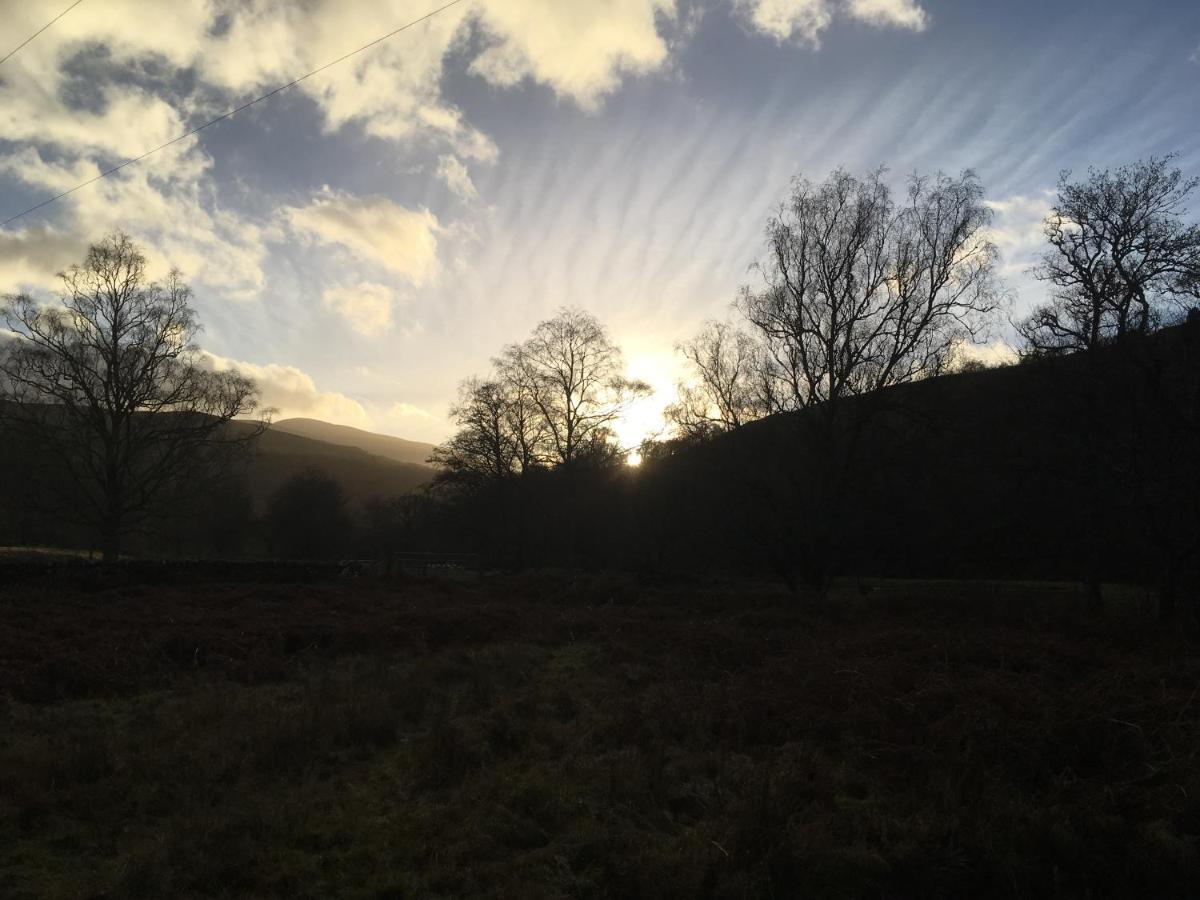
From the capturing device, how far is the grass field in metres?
4.70

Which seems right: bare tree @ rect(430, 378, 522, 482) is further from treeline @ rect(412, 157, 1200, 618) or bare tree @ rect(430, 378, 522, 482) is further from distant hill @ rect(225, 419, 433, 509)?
distant hill @ rect(225, 419, 433, 509)

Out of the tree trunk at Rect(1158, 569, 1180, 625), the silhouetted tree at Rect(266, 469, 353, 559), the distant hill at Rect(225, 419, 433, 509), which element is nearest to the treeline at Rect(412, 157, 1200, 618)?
the tree trunk at Rect(1158, 569, 1180, 625)

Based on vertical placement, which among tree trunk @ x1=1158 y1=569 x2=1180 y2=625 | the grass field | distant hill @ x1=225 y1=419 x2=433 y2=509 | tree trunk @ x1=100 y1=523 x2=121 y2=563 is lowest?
the grass field

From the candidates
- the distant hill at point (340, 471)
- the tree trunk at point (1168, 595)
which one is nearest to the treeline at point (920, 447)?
the tree trunk at point (1168, 595)

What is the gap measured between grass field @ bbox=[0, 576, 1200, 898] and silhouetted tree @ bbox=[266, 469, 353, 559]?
137ft

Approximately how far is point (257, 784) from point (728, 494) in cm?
2336

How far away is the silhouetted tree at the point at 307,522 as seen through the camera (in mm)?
53594

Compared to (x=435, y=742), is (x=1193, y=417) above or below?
above

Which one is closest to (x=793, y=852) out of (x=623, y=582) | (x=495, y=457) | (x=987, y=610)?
(x=987, y=610)

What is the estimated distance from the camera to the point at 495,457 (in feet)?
141

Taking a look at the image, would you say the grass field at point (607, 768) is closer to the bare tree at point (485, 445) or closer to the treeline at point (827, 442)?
the treeline at point (827, 442)

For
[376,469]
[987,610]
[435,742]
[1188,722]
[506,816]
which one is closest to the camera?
[506,816]

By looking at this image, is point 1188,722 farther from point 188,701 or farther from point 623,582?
point 623,582

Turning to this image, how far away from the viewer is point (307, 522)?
177ft
